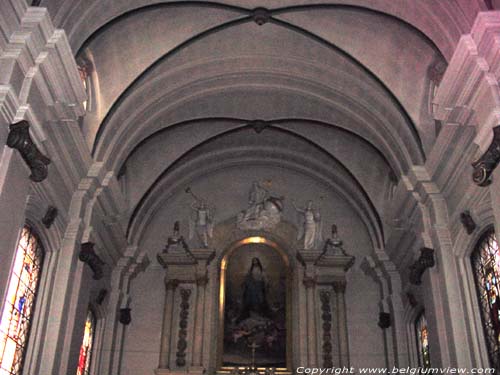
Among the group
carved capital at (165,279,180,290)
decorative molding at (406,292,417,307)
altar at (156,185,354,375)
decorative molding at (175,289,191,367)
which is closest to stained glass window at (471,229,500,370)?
decorative molding at (406,292,417,307)

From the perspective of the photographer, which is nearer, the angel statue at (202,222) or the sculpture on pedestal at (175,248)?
the sculpture on pedestal at (175,248)

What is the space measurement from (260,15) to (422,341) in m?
7.69

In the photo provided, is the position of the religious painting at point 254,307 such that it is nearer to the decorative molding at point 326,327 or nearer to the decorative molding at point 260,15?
the decorative molding at point 326,327

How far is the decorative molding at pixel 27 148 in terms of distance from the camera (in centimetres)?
747

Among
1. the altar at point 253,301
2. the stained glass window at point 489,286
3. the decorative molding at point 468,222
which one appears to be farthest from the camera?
the altar at point 253,301

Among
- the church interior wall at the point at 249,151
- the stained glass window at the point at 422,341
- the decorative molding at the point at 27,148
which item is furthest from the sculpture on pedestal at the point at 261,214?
the decorative molding at the point at 27,148

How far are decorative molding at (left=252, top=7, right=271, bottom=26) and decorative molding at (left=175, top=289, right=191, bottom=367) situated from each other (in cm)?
671

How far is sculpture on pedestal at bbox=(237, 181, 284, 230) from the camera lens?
49.8 feet

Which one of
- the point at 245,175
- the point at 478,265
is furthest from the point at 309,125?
the point at 478,265

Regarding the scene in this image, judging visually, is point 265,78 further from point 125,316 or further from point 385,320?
point 125,316

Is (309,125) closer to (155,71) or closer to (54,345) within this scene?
(155,71)

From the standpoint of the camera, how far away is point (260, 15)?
1097 centimetres

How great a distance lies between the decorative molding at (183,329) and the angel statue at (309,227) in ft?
10.4

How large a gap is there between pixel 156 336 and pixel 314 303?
12.6 ft
